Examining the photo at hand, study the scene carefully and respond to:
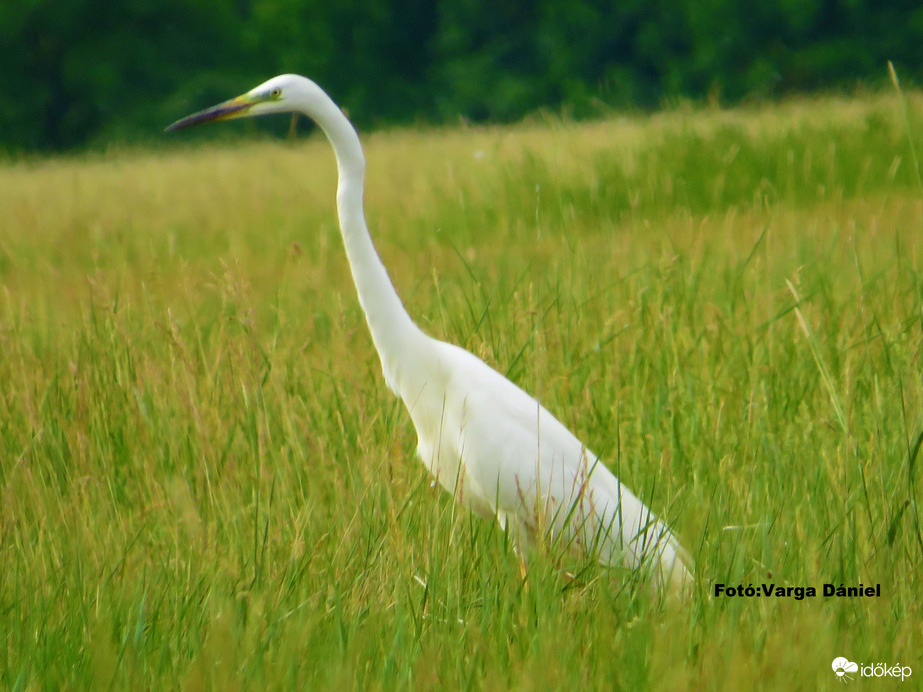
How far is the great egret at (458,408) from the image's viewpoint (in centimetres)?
213

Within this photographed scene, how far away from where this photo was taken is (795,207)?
5.21 meters

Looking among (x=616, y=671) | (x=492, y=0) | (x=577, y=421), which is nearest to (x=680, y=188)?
(x=577, y=421)

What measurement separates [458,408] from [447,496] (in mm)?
213

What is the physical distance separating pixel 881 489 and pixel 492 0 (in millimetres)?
20659

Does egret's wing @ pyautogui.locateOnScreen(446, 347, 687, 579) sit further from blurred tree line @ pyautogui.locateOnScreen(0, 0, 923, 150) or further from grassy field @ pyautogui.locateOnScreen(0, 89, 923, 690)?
blurred tree line @ pyautogui.locateOnScreen(0, 0, 923, 150)

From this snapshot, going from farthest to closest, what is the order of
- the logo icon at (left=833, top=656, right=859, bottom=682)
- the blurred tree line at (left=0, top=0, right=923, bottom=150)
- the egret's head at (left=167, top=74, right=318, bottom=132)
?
the blurred tree line at (left=0, top=0, right=923, bottom=150) → the egret's head at (left=167, top=74, right=318, bottom=132) → the logo icon at (left=833, top=656, right=859, bottom=682)

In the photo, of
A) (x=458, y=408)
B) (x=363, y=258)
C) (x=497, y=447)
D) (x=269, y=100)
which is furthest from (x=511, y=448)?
(x=269, y=100)

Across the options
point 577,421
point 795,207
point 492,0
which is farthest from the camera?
point 492,0

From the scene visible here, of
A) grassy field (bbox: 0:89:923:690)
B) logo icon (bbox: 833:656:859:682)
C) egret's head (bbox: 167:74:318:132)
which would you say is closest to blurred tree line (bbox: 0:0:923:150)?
grassy field (bbox: 0:89:923:690)

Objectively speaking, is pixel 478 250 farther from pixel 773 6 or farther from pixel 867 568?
pixel 773 6

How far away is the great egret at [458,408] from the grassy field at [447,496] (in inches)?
3.9

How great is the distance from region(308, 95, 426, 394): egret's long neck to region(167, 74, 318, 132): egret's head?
0.15ft

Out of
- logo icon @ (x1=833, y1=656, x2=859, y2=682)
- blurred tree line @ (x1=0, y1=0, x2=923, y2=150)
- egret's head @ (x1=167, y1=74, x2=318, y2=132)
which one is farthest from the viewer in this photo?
blurred tree line @ (x1=0, y1=0, x2=923, y2=150)

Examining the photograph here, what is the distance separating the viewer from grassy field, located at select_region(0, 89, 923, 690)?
4.62 ft
